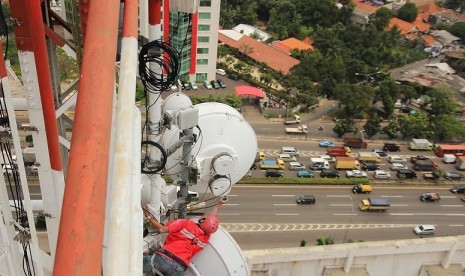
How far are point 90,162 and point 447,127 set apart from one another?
29.5 metres

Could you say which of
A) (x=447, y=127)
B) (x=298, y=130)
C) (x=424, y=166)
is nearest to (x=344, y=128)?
(x=298, y=130)

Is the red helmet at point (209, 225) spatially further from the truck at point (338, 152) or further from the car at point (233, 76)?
the car at point (233, 76)

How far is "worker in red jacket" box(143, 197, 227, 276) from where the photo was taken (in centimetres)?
454

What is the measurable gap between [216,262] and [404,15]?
1742 inches

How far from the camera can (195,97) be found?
27.7 meters

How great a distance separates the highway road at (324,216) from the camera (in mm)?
19719

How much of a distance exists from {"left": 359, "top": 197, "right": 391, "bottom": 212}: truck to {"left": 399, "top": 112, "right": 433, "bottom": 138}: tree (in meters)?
7.13

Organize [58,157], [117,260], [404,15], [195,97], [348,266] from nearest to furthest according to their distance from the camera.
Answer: [117,260], [58,157], [348,266], [195,97], [404,15]

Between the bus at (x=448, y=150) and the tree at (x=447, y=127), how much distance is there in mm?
1004

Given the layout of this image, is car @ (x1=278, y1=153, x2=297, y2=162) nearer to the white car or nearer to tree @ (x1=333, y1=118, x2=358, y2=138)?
A: the white car

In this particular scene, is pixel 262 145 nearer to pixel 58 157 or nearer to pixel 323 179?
pixel 323 179

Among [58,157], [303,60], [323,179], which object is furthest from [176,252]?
[303,60]

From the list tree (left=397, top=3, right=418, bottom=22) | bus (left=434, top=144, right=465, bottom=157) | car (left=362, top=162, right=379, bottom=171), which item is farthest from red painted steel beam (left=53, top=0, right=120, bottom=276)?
tree (left=397, top=3, right=418, bottom=22)

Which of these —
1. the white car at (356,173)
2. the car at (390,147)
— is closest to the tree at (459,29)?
the car at (390,147)
